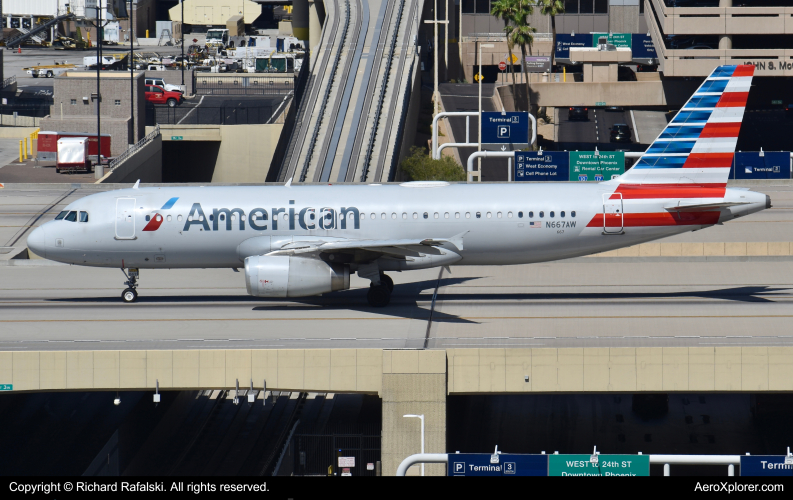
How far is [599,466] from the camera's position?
2086 centimetres

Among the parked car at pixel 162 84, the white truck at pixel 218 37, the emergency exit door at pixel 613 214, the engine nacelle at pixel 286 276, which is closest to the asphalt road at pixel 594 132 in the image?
the parked car at pixel 162 84

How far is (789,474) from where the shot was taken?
2044 centimetres

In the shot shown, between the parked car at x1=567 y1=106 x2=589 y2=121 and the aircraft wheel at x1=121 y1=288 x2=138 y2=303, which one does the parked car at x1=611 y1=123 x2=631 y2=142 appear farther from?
the aircraft wheel at x1=121 y1=288 x2=138 y2=303

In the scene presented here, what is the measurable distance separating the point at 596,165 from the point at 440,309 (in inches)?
1053

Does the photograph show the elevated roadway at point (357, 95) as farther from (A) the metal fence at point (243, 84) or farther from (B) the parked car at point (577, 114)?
(B) the parked car at point (577, 114)

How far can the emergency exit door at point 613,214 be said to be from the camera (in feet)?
120

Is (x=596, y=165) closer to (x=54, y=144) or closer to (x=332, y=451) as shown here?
(x=332, y=451)

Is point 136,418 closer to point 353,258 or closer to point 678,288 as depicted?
point 353,258

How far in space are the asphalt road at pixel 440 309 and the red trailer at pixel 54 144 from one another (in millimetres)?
25982

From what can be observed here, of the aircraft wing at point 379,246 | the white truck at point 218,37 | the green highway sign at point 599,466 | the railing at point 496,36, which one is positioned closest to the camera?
the green highway sign at point 599,466

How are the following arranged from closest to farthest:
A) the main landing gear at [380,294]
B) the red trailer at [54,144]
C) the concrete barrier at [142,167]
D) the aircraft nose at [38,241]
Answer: the aircraft nose at [38,241] → the main landing gear at [380,294] → the concrete barrier at [142,167] → the red trailer at [54,144]

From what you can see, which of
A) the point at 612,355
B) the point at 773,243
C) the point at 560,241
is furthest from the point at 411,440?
the point at 773,243

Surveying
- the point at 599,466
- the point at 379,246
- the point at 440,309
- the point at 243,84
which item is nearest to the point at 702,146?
the point at 440,309

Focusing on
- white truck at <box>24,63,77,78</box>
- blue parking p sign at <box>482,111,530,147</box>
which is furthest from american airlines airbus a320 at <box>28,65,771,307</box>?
white truck at <box>24,63,77,78</box>
